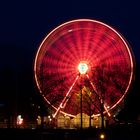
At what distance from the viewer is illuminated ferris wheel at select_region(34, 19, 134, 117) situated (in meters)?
57.2

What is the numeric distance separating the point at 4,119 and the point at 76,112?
52.9ft

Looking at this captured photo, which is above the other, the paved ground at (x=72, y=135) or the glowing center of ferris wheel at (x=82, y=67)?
the glowing center of ferris wheel at (x=82, y=67)

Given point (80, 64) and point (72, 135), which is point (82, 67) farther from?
point (72, 135)

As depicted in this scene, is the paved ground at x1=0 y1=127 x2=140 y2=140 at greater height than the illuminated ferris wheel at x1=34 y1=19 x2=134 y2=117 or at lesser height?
lesser

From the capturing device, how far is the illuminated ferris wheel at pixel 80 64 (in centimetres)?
5725

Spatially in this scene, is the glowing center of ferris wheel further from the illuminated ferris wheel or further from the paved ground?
the paved ground

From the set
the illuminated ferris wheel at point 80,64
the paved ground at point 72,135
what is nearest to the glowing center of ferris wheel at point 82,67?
the illuminated ferris wheel at point 80,64

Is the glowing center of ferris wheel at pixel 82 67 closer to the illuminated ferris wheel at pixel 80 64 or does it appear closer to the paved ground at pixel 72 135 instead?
the illuminated ferris wheel at pixel 80 64

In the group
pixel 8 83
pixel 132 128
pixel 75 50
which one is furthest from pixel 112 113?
pixel 8 83

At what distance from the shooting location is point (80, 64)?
2320 inches

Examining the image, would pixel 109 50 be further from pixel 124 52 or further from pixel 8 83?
pixel 8 83

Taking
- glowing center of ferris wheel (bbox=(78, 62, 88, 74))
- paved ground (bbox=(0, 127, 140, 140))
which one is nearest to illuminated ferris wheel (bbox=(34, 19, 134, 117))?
glowing center of ferris wheel (bbox=(78, 62, 88, 74))

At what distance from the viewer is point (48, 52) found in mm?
58719

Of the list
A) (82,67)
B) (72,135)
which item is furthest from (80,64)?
(72,135)
